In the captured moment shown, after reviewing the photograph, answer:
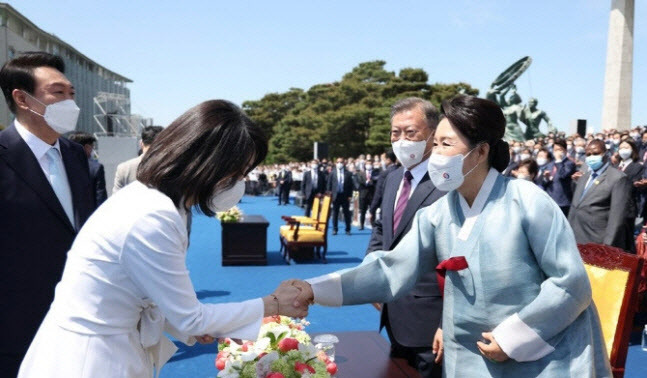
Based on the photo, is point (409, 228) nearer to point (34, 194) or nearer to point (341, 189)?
point (34, 194)

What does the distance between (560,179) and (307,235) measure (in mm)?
3513

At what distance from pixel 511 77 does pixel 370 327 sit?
22.5 metres

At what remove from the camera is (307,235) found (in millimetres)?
7730

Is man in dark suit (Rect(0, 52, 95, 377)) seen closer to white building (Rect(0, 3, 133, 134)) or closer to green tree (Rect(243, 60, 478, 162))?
white building (Rect(0, 3, 133, 134))

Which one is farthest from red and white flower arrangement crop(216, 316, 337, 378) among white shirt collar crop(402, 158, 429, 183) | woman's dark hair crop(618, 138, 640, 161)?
woman's dark hair crop(618, 138, 640, 161)

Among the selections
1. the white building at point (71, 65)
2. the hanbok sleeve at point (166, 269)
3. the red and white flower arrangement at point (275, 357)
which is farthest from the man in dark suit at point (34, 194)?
the white building at point (71, 65)

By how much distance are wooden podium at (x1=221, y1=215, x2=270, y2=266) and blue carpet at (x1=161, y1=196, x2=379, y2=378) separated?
16cm

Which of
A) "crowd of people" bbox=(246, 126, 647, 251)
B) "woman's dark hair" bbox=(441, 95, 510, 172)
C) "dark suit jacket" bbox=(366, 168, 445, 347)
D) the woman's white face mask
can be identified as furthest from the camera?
"crowd of people" bbox=(246, 126, 647, 251)

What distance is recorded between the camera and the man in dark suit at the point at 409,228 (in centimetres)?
208

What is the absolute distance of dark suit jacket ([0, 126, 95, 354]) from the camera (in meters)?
1.92

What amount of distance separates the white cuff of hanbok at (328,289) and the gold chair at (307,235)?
19.3 feet

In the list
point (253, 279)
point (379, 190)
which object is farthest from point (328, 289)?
point (253, 279)

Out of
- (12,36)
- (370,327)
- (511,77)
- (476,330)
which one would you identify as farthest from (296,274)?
(12,36)

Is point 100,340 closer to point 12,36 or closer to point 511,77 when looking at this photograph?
point 511,77
